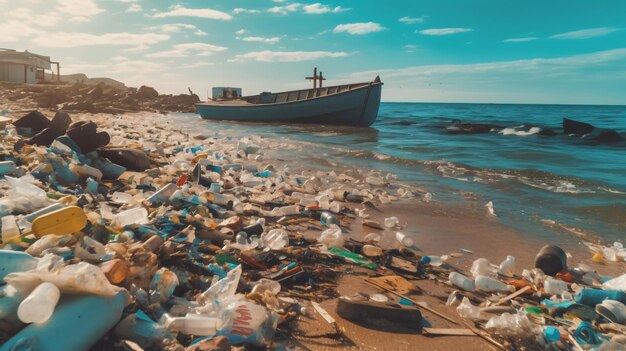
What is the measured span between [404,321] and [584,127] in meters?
21.2

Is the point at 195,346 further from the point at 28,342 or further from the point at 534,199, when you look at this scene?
the point at 534,199

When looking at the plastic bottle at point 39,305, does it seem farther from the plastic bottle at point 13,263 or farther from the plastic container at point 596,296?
the plastic container at point 596,296

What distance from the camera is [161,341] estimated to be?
1.48m

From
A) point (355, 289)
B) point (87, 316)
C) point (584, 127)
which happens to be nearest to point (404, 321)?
point (355, 289)

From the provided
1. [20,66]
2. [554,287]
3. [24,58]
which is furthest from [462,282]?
[24,58]

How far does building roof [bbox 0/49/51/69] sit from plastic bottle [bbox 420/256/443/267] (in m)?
43.1

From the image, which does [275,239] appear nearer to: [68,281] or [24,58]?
[68,281]

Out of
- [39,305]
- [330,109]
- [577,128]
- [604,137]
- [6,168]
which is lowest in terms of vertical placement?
[39,305]

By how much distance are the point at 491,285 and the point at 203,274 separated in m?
1.96

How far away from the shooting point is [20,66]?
35.0 m

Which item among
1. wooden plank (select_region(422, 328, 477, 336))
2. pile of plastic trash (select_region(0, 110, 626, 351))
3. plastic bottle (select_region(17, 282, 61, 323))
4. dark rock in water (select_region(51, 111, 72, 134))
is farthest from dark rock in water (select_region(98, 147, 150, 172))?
wooden plank (select_region(422, 328, 477, 336))

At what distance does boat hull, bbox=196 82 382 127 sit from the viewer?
1852 cm

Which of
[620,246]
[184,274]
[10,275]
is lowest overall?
[620,246]

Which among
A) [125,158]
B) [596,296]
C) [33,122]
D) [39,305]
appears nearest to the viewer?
[39,305]
